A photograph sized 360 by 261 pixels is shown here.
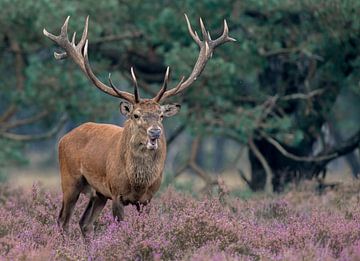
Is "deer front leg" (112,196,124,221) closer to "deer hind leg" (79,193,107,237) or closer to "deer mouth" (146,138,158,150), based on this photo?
"deer mouth" (146,138,158,150)

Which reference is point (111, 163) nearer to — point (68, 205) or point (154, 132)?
point (154, 132)

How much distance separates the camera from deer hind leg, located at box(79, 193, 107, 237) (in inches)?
383

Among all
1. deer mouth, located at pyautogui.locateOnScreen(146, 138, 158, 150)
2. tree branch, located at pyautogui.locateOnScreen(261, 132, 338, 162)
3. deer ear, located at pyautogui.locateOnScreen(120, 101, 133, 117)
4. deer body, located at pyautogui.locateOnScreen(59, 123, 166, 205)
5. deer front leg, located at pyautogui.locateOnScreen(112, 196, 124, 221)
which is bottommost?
tree branch, located at pyautogui.locateOnScreen(261, 132, 338, 162)

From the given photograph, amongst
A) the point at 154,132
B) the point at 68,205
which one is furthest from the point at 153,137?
the point at 68,205

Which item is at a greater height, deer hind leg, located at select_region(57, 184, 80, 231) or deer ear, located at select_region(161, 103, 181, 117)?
deer ear, located at select_region(161, 103, 181, 117)

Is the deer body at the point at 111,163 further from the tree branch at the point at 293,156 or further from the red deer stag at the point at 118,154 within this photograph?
the tree branch at the point at 293,156

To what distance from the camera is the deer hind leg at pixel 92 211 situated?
31.9 ft

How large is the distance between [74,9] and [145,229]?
7921 mm

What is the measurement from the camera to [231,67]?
14.6m

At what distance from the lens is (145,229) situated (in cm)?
766

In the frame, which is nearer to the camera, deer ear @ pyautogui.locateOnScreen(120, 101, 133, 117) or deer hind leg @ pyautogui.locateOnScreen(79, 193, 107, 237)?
deer ear @ pyautogui.locateOnScreen(120, 101, 133, 117)

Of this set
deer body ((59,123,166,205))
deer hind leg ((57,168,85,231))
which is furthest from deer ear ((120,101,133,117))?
deer hind leg ((57,168,85,231))

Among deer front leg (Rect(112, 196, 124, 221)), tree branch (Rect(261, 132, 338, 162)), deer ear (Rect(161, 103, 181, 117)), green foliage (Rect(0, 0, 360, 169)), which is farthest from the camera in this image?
tree branch (Rect(261, 132, 338, 162))

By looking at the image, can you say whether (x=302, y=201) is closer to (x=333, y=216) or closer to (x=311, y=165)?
(x=333, y=216)
